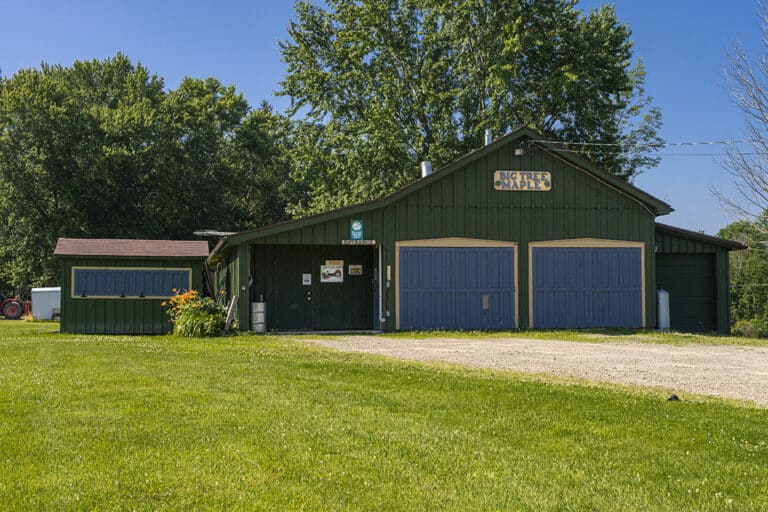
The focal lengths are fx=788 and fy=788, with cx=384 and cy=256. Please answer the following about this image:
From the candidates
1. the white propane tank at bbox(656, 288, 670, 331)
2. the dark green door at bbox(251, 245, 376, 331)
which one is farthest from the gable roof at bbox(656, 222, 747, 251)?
the dark green door at bbox(251, 245, 376, 331)

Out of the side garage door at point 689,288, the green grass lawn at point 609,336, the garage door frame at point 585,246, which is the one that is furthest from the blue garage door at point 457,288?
the side garage door at point 689,288

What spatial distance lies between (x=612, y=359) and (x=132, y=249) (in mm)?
14568

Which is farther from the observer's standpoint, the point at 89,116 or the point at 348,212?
the point at 89,116

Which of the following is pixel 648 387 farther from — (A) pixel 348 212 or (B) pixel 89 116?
(B) pixel 89 116

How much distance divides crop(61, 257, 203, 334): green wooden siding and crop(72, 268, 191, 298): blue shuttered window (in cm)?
14

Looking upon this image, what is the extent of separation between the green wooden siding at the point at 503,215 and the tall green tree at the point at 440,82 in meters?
9.77

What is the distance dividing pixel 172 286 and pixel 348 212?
587cm

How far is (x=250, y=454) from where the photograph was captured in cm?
587

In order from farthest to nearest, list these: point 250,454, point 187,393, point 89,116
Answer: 1. point 89,116
2. point 187,393
3. point 250,454

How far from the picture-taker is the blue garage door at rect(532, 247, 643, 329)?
21.4 metres

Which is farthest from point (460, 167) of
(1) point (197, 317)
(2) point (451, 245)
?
(1) point (197, 317)

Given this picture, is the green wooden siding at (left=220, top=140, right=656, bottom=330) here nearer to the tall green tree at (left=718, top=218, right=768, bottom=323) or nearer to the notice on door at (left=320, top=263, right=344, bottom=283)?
the notice on door at (left=320, top=263, right=344, bottom=283)

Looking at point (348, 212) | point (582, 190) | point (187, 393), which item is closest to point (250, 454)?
point (187, 393)

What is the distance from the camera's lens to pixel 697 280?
2345 centimetres
